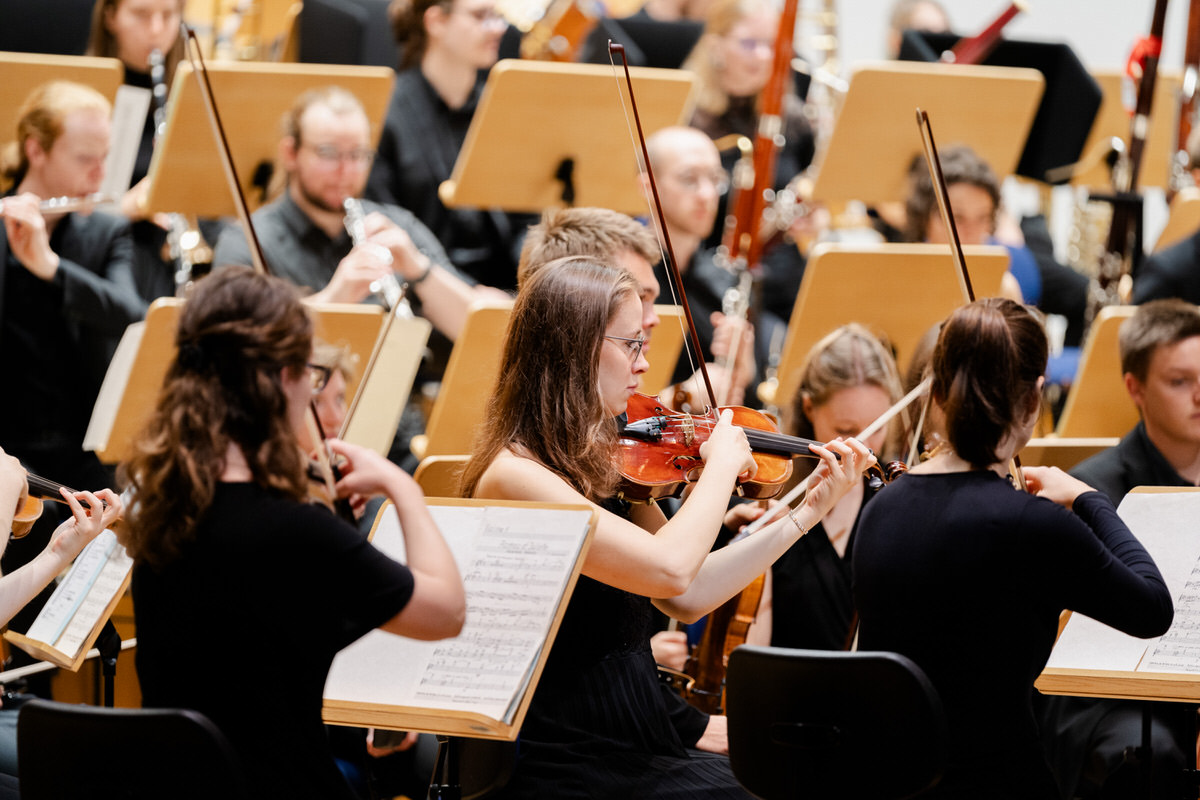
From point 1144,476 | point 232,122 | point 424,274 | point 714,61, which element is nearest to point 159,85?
point 232,122

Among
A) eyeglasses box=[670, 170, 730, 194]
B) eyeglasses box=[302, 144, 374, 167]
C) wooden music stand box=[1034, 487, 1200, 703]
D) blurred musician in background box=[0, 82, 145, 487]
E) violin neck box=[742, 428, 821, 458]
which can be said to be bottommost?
blurred musician in background box=[0, 82, 145, 487]

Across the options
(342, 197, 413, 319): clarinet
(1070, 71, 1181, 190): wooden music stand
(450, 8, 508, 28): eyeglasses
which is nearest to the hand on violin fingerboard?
(342, 197, 413, 319): clarinet

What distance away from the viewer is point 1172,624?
1.95m

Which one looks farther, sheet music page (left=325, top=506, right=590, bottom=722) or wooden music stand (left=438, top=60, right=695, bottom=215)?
wooden music stand (left=438, top=60, right=695, bottom=215)

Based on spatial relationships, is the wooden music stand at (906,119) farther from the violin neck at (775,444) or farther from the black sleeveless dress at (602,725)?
the black sleeveless dress at (602,725)

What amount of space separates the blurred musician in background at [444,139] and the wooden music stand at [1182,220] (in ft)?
5.54

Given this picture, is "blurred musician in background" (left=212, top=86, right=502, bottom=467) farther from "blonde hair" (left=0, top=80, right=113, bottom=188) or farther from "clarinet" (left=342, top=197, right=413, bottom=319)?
"blonde hair" (left=0, top=80, right=113, bottom=188)

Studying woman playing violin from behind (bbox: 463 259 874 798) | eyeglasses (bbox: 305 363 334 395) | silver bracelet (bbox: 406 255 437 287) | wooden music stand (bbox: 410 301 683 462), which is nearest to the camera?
eyeglasses (bbox: 305 363 334 395)

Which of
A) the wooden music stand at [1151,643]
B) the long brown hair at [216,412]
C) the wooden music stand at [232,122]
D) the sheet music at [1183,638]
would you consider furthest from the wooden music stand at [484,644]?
the wooden music stand at [232,122]

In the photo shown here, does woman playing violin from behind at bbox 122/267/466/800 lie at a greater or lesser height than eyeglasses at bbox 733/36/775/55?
greater

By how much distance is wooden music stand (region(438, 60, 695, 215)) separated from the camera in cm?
352

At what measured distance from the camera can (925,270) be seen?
11.0 ft

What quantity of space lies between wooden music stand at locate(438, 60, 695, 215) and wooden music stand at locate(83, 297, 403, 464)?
32.5 inches

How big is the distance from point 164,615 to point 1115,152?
3.48 m
